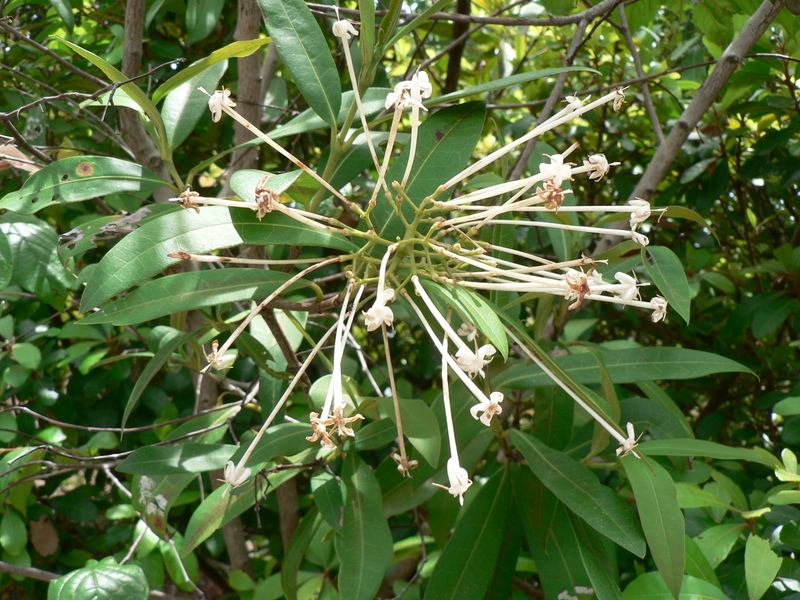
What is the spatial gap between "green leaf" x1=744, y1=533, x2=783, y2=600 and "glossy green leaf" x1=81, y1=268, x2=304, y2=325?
77 centimetres

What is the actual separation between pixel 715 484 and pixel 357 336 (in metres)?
1.25

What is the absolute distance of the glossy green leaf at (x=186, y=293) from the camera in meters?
0.73

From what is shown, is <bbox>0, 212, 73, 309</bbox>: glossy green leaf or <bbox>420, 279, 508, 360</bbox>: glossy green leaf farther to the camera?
<bbox>0, 212, 73, 309</bbox>: glossy green leaf

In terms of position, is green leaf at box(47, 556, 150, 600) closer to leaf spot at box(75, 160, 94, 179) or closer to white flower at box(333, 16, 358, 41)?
leaf spot at box(75, 160, 94, 179)

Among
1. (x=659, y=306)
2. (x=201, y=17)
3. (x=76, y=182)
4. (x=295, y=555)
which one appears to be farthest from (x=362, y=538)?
(x=201, y=17)

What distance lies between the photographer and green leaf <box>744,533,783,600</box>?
941 mm

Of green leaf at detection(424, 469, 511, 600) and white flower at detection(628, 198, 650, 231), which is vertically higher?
white flower at detection(628, 198, 650, 231)

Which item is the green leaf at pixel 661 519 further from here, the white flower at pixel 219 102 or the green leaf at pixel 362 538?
the white flower at pixel 219 102

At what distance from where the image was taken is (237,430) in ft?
5.50

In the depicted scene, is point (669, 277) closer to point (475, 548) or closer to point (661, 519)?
point (661, 519)

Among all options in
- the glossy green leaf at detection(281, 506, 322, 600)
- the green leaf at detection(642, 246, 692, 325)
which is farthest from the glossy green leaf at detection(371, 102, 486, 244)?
the glossy green leaf at detection(281, 506, 322, 600)

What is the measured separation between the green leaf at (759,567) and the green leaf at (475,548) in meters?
0.36

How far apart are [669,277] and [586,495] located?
1.04 feet

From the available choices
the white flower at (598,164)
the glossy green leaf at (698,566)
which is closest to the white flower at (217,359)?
the white flower at (598,164)
